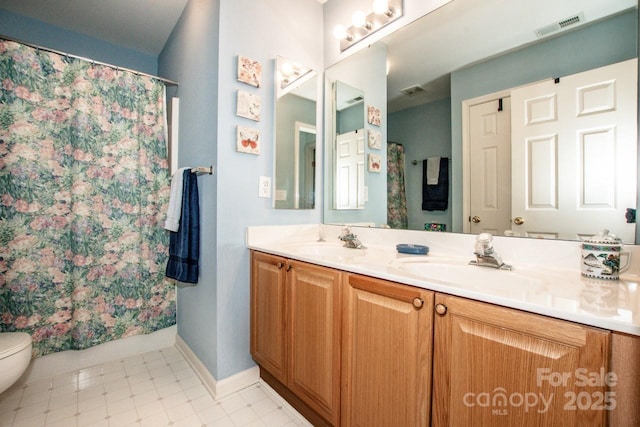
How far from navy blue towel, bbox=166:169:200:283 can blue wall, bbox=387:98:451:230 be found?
1229mm

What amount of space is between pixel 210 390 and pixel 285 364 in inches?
22.2

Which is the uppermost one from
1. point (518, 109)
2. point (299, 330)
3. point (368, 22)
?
point (368, 22)

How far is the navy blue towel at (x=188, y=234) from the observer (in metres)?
1.68

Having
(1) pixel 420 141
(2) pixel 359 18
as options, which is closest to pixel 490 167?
(1) pixel 420 141

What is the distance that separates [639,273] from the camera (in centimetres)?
88

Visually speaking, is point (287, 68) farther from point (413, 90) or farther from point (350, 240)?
point (350, 240)

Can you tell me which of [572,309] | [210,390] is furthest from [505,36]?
[210,390]

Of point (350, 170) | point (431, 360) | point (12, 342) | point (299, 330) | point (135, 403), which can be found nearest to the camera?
point (431, 360)

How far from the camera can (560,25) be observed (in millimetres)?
1017

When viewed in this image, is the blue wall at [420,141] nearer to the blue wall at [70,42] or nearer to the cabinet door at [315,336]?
the cabinet door at [315,336]

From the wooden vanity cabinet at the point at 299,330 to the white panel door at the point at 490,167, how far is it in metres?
0.68

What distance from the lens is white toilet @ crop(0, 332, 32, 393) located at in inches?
50.7

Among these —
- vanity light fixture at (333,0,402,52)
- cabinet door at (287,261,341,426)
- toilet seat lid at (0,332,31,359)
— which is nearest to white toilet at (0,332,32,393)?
toilet seat lid at (0,332,31,359)

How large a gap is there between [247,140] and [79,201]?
1169 mm
